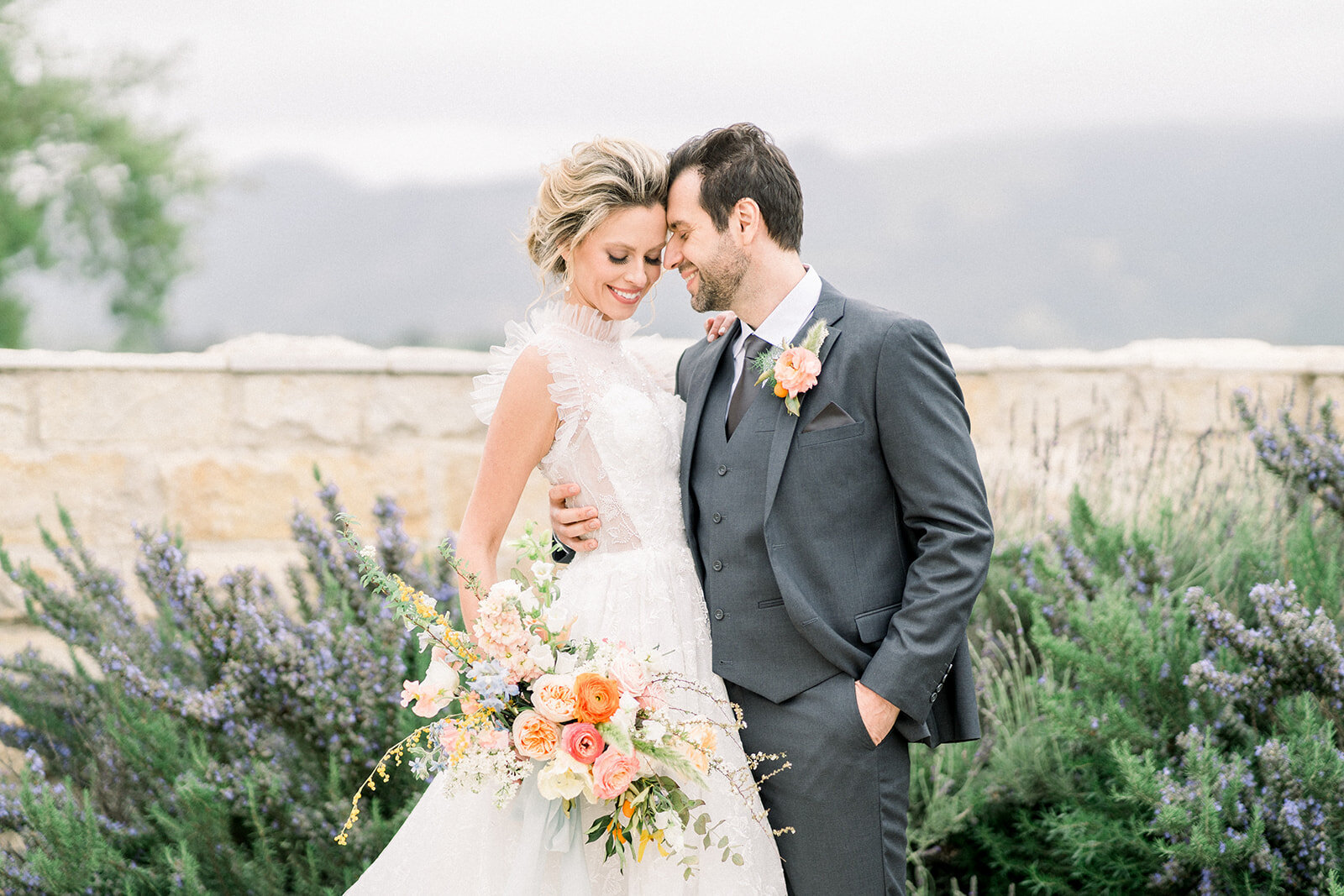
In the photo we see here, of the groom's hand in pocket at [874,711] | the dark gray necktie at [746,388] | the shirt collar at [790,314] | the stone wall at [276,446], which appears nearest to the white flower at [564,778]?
the groom's hand in pocket at [874,711]

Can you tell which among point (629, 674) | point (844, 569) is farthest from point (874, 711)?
point (629, 674)

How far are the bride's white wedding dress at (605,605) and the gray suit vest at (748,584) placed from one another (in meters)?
0.11

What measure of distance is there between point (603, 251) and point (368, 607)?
1813 mm

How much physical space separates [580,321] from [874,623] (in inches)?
42.8

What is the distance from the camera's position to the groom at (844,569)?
1987mm

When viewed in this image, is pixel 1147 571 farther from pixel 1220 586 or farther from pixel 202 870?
pixel 202 870

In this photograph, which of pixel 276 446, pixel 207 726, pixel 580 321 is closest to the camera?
pixel 580 321

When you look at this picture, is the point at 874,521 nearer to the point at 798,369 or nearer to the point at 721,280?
the point at 798,369

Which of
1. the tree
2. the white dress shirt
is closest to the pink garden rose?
the white dress shirt

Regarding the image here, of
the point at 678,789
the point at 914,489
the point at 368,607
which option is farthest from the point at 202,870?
the point at 914,489

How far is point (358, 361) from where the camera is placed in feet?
13.8

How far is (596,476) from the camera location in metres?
2.34

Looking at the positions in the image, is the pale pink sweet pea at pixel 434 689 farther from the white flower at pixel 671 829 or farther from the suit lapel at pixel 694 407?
the suit lapel at pixel 694 407

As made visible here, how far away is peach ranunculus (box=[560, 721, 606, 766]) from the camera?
1.76m
